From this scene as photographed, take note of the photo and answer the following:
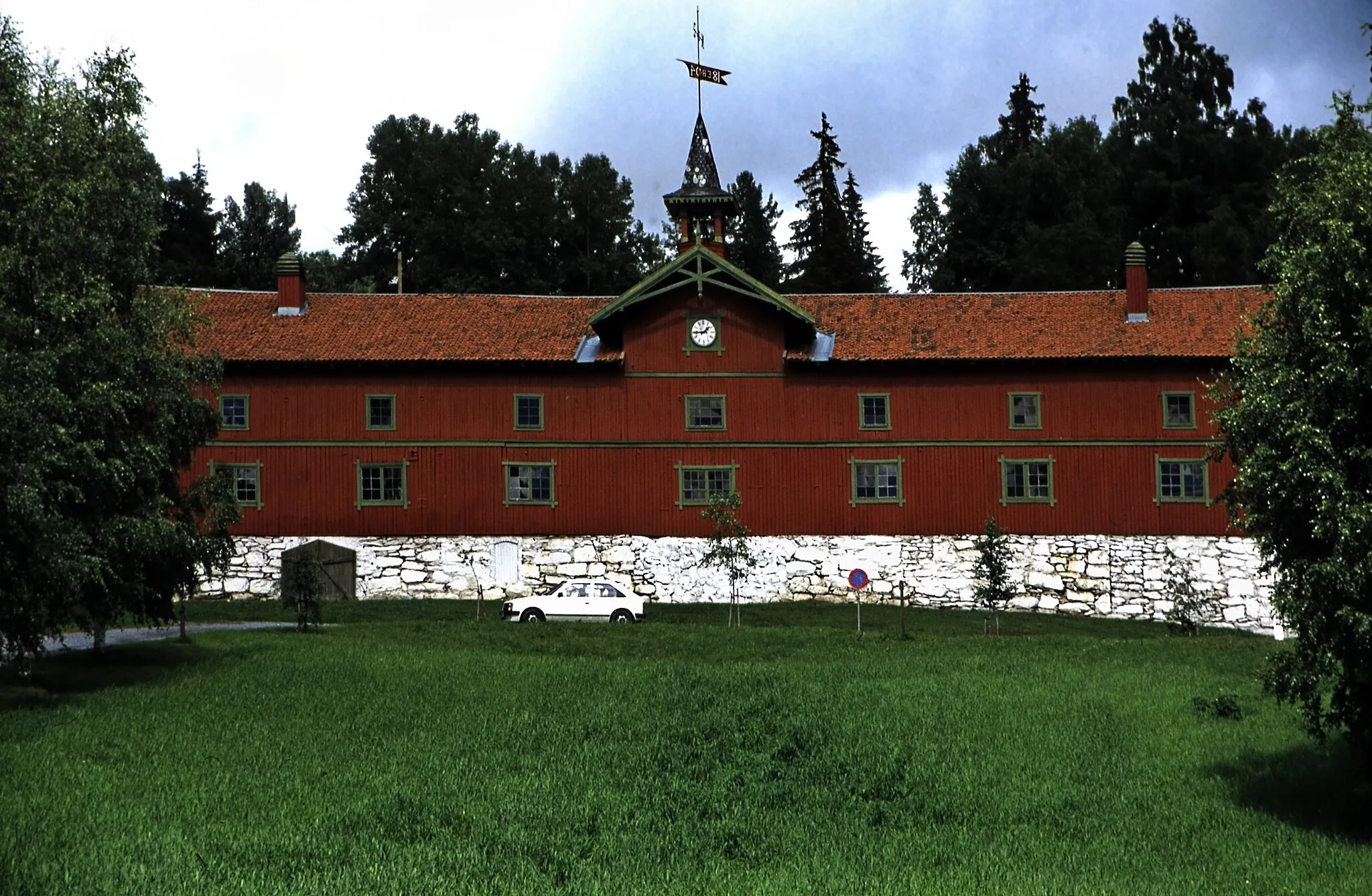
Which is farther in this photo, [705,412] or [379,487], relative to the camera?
[705,412]

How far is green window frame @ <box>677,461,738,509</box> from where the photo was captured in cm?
5031

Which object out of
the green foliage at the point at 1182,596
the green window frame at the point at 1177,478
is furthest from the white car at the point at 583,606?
the green window frame at the point at 1177,478

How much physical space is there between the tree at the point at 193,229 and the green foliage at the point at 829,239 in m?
28.8

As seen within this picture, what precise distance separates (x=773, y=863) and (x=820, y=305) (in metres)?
35.5

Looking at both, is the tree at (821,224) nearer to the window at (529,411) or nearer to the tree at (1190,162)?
the tree at (1190,162)

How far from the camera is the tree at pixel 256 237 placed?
82000 mm

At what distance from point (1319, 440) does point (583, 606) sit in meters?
26.2

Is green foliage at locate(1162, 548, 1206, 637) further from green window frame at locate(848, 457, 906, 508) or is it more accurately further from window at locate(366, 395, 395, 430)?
window at locate(366, 395, 395, 430)

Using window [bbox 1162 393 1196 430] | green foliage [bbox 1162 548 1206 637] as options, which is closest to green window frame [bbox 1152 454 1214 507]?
window [bbox 1162 393 1196 430]

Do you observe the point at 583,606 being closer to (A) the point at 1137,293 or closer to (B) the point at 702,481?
(B) the point at 702,481

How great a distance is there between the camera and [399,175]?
82.6m

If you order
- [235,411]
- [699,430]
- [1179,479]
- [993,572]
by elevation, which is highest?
[235,411]

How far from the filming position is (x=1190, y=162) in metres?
77.1

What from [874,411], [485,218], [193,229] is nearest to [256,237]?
[193,229]
